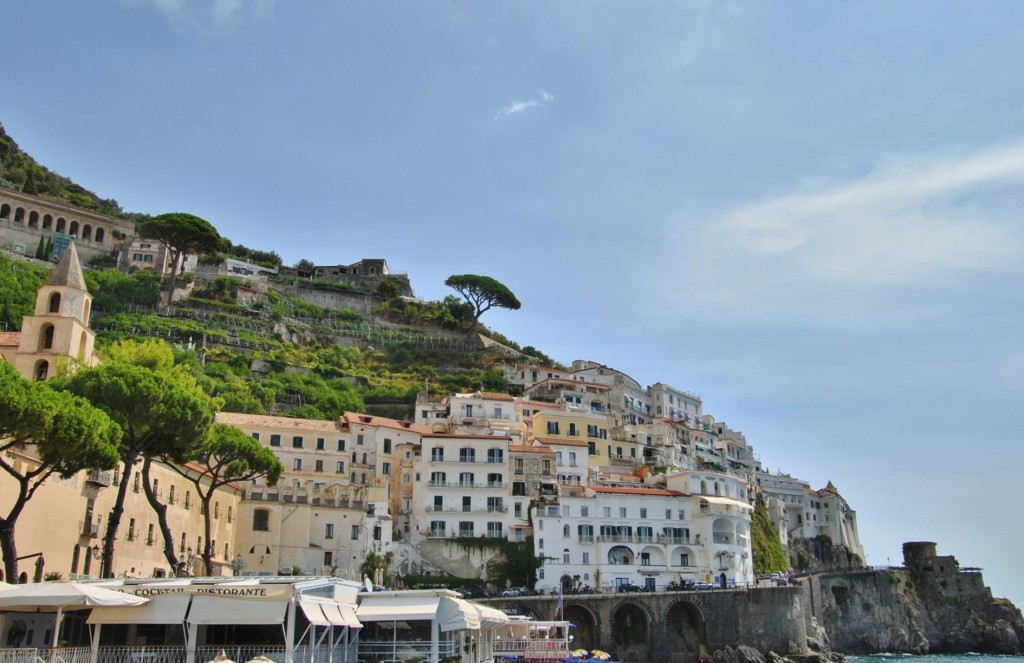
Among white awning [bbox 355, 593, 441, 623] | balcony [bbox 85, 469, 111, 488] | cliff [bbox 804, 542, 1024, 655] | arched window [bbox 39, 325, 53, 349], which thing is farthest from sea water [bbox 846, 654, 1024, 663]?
arched window [bbox 39, 325, 53, 349]

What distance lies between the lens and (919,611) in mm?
96125

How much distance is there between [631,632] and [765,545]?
27579 mm

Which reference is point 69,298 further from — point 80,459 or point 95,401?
point 80,459

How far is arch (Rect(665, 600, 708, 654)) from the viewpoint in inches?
2383

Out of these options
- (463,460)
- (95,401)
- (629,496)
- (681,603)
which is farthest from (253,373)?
(95,401)

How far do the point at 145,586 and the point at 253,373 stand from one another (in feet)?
219

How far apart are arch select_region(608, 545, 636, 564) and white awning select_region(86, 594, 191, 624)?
4506cm

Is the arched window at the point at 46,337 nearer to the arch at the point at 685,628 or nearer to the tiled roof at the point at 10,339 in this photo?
the tiled roof at the point at 10,339

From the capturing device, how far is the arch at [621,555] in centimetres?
6619

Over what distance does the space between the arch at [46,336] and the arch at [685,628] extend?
42109 mm

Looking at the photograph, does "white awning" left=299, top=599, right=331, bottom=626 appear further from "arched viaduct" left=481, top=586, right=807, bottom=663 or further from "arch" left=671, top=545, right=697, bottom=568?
"arch" left=671, top=545, right=697, bottom=568

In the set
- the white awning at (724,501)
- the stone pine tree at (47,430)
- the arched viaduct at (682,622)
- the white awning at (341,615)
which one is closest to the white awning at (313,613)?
the white awning at (341,615)

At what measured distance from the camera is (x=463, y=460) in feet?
216

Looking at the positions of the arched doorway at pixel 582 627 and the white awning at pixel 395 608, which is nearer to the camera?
the white awning at pixel 395 608
